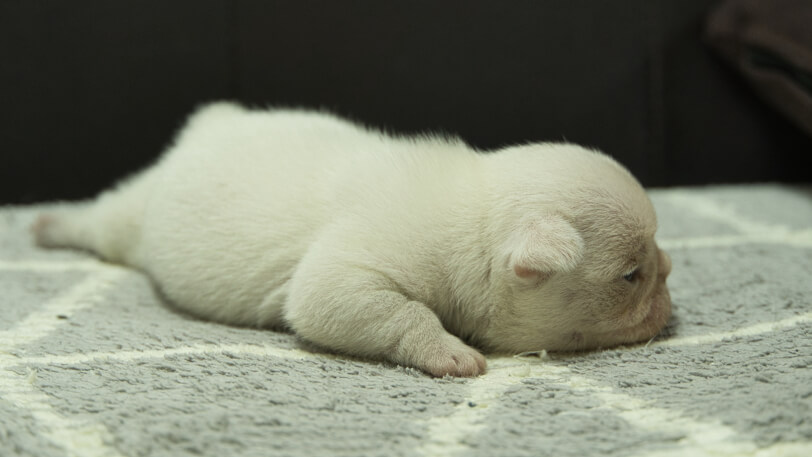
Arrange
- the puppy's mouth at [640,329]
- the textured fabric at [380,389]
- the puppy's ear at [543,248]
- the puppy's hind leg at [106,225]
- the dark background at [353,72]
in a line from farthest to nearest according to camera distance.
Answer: the dark background at [353,72], the puppy's hind leg at [106,225], the puppy's mouth at [640,329], the puppy's ear at [543,248], the textured fabric at [380,389]

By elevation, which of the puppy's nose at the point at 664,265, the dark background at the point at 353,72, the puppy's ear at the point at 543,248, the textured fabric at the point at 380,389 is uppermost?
the dark background at the point at 353,72

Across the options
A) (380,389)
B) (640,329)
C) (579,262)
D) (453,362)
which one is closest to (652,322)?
(640,329)

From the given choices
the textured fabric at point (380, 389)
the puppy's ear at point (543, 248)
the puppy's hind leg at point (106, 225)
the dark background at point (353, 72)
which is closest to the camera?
the textured fabric at point (380, 389)

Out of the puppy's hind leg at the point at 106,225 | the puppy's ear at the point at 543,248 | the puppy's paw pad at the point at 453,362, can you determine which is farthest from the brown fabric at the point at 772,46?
the puppy's hind leg at the point at 106,225

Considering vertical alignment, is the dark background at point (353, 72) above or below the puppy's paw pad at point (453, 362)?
above

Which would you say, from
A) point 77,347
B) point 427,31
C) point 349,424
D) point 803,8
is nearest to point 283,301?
point 77,347

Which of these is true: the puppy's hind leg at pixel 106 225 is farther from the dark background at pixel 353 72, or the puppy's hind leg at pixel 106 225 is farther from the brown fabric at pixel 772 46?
the brown fabric at pixel 772 46

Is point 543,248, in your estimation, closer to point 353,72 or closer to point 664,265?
point 664,265

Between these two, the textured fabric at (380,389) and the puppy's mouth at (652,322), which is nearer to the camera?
the textured fabric at (380,389)

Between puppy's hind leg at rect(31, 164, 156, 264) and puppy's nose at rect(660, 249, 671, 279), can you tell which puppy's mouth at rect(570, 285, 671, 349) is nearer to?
puppy's nose at rect(660, 249, 671, 279)
